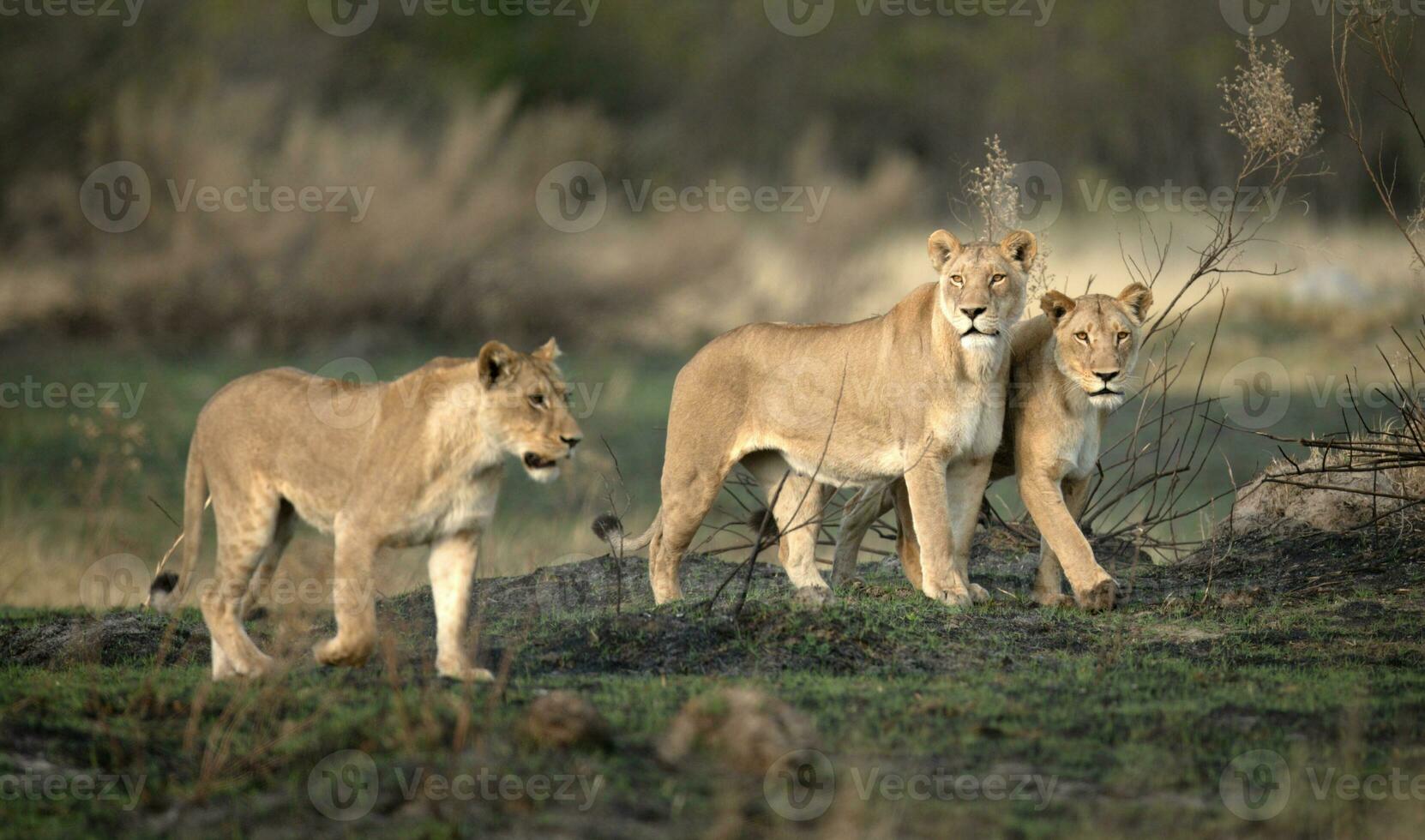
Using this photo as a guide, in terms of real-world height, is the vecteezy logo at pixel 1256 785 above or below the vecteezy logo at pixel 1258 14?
below

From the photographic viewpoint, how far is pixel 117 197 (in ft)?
81.8

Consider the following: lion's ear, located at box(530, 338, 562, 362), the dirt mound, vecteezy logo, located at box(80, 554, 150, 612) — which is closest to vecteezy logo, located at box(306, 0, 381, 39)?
vecteezy logo, located at box(80, 554, 150, 612)

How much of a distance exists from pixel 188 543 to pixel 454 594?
140 centimetres

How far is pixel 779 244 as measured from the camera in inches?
1078

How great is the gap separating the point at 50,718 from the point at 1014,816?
3.28 m

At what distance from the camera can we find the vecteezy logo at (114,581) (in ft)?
35.9

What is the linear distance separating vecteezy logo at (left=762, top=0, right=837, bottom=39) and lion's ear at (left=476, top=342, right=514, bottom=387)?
134 ft

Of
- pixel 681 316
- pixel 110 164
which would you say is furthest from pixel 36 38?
pixel 681 316

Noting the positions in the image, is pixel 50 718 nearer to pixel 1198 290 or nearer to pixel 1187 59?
pixel 1198 290
